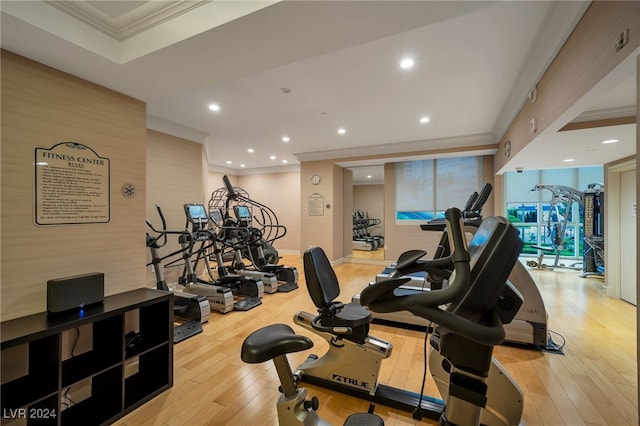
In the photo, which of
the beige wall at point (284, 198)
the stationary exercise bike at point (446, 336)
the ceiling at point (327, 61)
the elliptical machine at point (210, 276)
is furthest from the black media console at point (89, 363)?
the beige wall at point (284, 198)

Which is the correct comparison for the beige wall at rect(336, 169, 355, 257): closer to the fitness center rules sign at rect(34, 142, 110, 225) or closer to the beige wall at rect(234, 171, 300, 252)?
the beige wall at rect(234, 171, 300, 252)

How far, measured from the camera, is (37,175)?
1827mm

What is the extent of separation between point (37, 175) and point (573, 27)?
402 centimetres

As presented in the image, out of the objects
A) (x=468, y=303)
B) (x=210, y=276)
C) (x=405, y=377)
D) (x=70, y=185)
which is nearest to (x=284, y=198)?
(x=210, y=276)

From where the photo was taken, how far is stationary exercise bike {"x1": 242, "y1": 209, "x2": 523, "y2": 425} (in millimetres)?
803

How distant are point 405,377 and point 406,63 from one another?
2.95m

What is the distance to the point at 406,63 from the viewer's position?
265 cm

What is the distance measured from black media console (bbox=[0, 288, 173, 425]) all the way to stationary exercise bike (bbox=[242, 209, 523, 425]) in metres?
1.14

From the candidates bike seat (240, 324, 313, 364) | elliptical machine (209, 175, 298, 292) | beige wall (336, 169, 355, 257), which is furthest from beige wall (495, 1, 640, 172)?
beige wall (336, 169, 355, 257)

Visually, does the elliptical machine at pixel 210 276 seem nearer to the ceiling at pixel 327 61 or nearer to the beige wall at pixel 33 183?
the beige wall at pixel 33 183

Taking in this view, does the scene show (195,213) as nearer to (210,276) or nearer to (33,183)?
(210,276)

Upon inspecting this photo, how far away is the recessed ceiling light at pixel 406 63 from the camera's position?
2.59 meters

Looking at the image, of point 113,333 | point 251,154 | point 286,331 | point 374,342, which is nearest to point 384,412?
point 374,342

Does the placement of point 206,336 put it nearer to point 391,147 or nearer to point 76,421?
point 76,421
